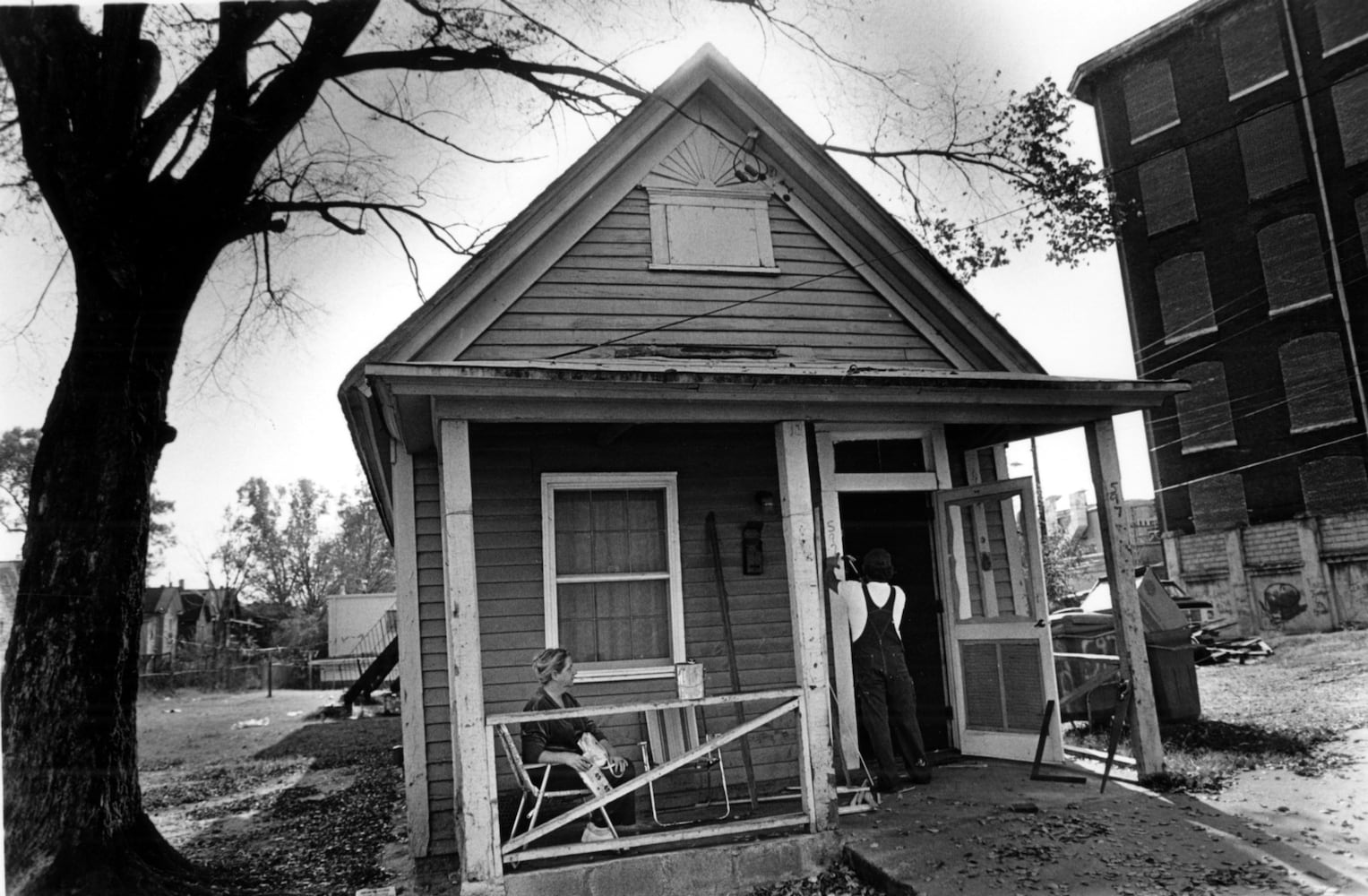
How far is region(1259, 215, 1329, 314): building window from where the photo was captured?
5.71 meters

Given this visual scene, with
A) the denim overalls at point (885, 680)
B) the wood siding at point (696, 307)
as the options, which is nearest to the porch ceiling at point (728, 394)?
the wood siding at point (696, 307)

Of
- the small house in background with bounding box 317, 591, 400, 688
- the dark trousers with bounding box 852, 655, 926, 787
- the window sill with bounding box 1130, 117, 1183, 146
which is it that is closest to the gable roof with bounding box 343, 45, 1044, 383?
the window sill with bounding box 1130, 117, 1183, 146

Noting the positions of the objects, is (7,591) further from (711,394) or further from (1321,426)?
(1321,426)

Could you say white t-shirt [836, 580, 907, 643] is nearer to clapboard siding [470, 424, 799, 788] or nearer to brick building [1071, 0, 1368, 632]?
clapboard siding [470, 424, 799, 788]

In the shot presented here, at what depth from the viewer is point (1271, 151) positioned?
5898mm

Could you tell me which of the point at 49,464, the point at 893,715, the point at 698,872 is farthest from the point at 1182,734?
the point at 49,464

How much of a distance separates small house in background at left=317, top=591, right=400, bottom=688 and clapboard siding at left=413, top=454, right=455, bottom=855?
21261 mm

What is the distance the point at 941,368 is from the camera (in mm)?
7809

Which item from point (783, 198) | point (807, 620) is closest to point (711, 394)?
point (807, 620)

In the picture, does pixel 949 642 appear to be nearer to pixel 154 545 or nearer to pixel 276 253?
pixel 276 253

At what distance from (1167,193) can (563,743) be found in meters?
5.55

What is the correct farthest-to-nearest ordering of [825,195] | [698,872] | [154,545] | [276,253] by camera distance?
[154,545], [276,253], [825,195], [698,872]

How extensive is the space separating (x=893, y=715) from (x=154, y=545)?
7.11 meters

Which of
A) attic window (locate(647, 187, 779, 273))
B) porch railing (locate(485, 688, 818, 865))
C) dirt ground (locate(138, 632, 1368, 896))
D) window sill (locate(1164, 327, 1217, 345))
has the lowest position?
dirt ground (locate(138, 632, 1368, 896))
